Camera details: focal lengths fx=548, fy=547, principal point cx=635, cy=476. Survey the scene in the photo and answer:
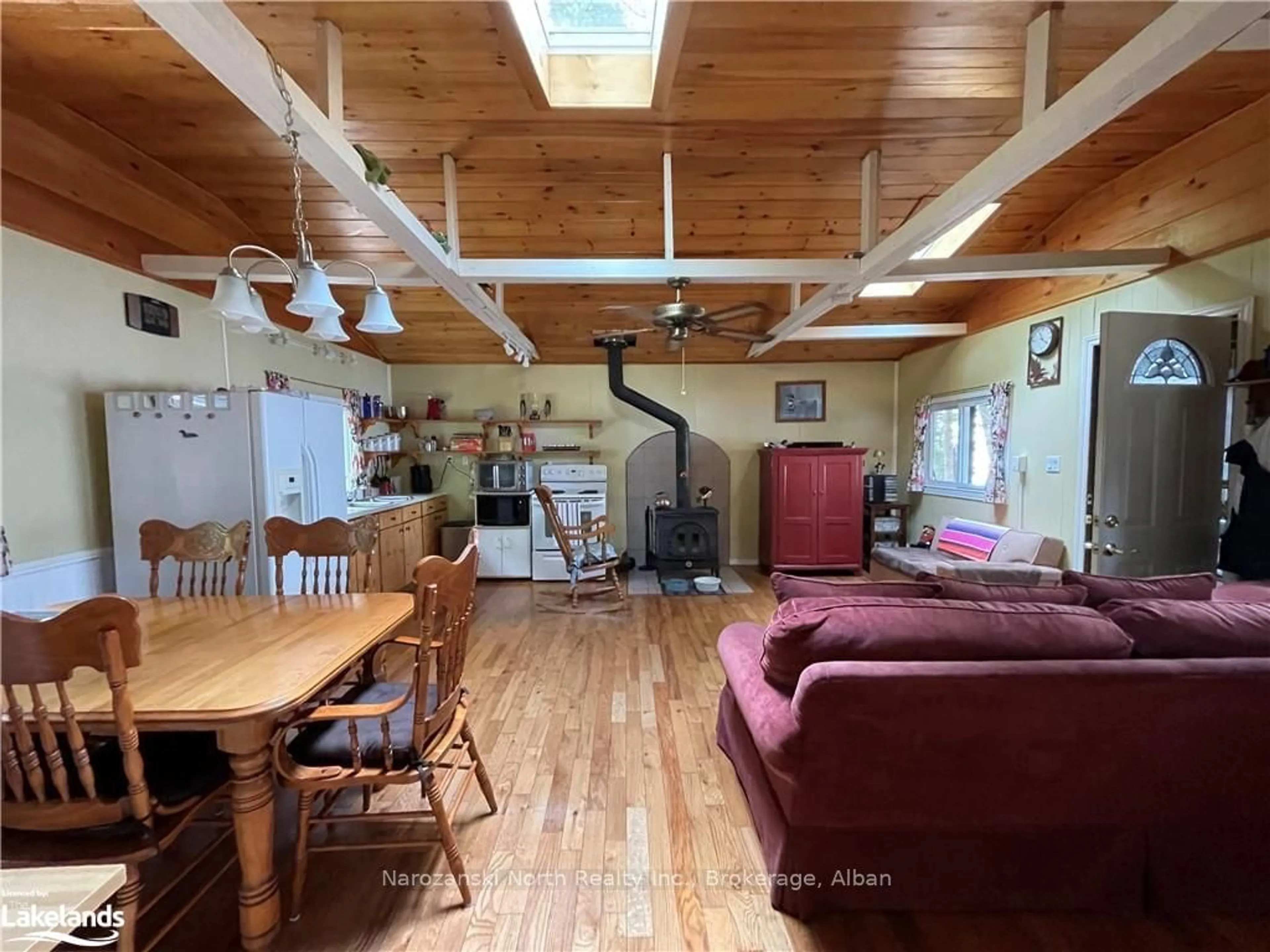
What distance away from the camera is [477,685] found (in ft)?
10.1

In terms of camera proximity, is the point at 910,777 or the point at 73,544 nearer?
the point at 910,777

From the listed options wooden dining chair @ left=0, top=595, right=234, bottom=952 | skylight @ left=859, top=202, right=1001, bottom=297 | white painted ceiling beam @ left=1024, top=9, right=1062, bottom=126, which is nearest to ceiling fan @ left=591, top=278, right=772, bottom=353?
skylight @ left=859, top=202, right=1001, bottom=297

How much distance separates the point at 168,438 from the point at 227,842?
198 centimetres

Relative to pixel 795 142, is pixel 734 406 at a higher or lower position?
lower

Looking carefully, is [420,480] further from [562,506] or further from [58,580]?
[58,580]

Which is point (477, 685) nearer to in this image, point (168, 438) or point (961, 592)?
point (168, 438)

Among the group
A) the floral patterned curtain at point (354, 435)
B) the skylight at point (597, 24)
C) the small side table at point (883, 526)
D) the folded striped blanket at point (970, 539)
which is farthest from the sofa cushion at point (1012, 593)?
the floral patterned curtain at point (354, 435)

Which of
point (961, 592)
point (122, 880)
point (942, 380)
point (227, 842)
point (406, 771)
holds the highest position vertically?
point (942, 380)

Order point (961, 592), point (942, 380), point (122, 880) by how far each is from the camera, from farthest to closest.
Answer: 1. point (942, 380)
2. point (961, 592)
3. point (122, 880)

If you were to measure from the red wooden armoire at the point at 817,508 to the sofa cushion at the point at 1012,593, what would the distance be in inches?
146

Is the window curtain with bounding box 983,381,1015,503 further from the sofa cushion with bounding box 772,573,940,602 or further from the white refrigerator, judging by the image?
the white refrigerator

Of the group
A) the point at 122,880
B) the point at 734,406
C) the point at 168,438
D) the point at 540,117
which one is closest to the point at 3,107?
the point at 168,438

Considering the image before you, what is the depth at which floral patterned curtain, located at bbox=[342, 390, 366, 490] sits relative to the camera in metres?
5.01

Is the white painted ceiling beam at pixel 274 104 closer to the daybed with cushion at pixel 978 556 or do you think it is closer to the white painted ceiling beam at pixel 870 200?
the white painted ceiling beam at pixel 870 200
